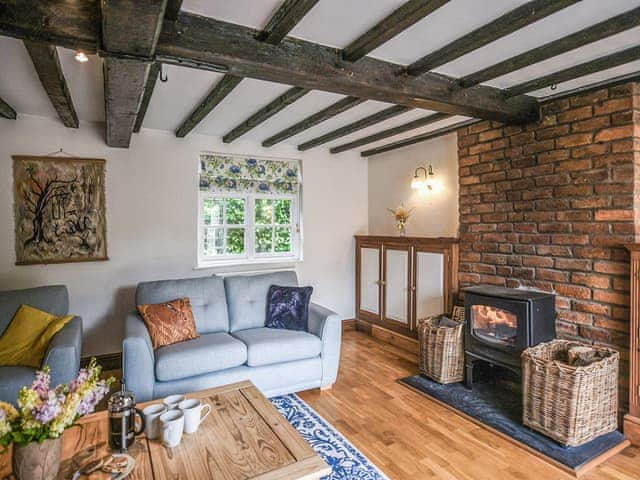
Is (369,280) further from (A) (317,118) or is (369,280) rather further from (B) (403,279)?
(A) (317,118)

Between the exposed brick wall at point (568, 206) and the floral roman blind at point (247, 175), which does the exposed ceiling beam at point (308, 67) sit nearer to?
the exposed brick wall at point (568, 206)

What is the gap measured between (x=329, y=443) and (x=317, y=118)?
2525 millimetres

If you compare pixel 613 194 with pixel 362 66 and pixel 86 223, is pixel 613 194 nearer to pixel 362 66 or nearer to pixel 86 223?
pixel 362 66

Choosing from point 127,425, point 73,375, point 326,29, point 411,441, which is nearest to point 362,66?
point 326,29

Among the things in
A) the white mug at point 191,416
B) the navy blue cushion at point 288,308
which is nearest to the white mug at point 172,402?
the white mug at point 191,416

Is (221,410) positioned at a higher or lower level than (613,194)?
lower

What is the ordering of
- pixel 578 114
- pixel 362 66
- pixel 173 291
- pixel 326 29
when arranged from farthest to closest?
pixel 173 291 < pixel 578 114 < pixel 362 66 < pixel 326 29

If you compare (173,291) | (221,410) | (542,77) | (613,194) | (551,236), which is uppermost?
(542,77)

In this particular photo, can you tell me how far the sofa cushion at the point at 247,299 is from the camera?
3576 millimetres

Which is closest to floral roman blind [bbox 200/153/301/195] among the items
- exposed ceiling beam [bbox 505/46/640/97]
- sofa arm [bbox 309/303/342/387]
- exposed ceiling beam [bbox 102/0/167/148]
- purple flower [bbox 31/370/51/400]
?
exposed ceiling beam [bbox 102/0/167/148]

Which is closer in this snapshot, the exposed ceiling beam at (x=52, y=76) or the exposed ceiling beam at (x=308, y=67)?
the exposed ceiling beam at (x=308, y=67)

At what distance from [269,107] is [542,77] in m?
1.95

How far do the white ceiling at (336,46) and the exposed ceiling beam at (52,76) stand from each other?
70 mm

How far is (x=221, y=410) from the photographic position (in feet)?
6.71
